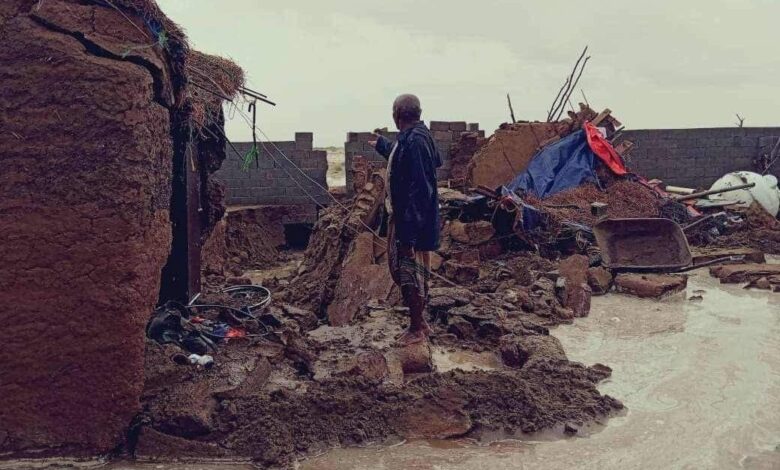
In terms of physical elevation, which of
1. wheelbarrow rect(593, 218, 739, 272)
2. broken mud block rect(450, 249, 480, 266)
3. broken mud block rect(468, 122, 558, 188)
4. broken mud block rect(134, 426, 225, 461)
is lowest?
broken mud block rect(134, 426, 225, 461)

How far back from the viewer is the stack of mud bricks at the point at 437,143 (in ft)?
38.2

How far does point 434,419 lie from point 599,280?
3768mm

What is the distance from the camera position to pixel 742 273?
719 cm

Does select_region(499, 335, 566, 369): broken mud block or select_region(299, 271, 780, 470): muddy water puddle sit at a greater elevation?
select_region(499, 335, 566, 369): broken mud block

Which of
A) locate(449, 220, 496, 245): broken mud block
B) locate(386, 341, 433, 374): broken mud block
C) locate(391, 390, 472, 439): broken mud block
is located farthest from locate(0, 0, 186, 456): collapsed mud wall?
locate(449, 220, 496, 245): broken mud block

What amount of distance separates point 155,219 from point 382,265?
11.1 feet

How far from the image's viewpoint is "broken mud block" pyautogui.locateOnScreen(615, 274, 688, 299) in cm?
649

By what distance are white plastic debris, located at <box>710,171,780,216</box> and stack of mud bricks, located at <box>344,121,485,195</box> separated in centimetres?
459

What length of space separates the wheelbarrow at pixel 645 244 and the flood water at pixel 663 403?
4.20 feet

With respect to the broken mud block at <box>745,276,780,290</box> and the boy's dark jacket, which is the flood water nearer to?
the broken mud block at <box>745,276,780,290</box>

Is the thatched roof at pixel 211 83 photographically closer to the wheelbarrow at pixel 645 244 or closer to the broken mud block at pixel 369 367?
the broken mud block at pixel 369 367

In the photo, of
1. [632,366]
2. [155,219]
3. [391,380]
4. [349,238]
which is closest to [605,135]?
[349,238]

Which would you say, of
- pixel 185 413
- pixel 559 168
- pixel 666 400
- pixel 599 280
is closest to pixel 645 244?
pixel 599 280

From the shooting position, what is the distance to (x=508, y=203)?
25.8 ft
